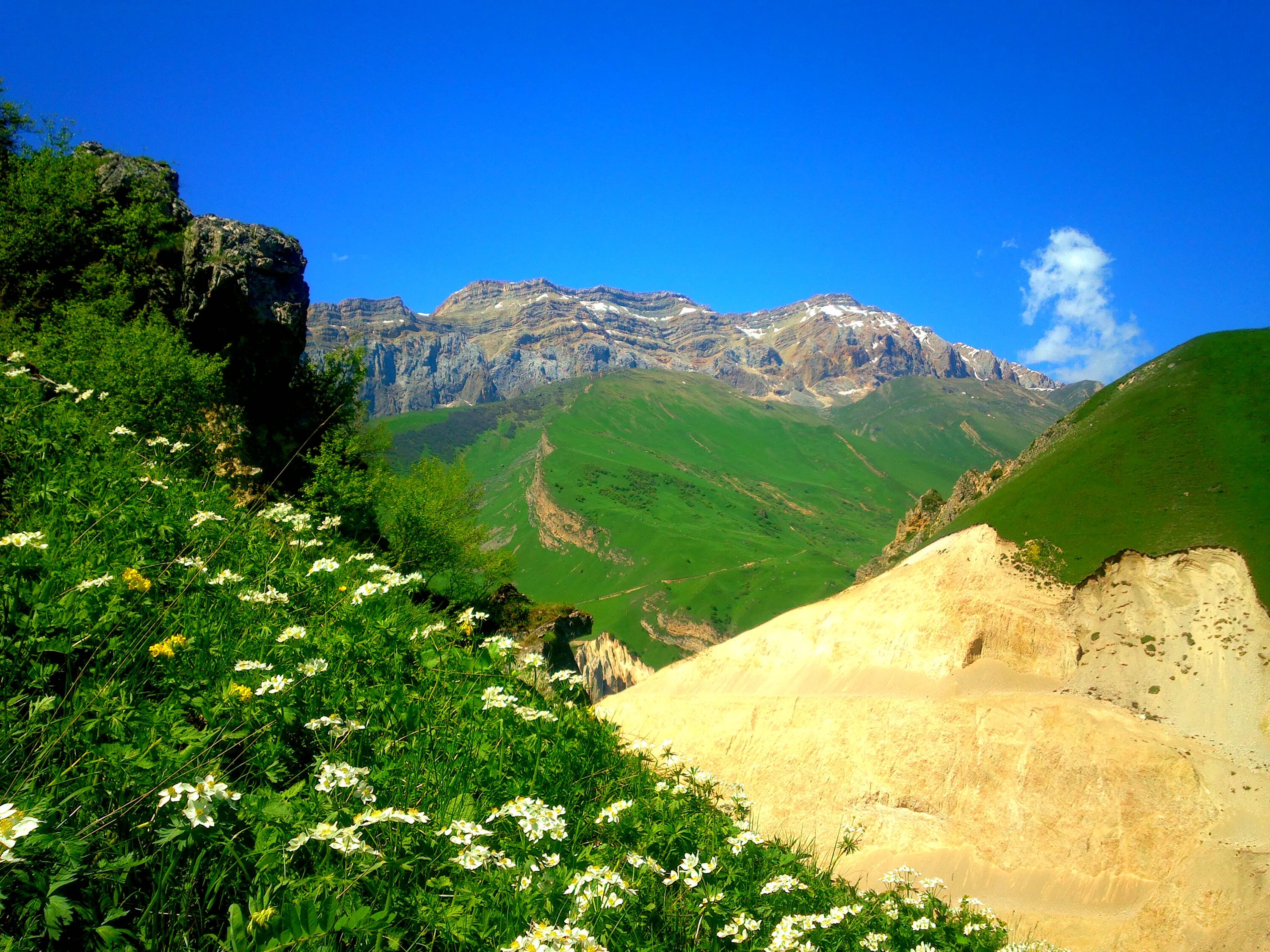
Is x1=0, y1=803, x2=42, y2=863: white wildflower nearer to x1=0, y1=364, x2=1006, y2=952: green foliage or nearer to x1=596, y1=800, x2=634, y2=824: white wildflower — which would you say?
x1=0, y1=364, x2=1006, y2=952: green foliage

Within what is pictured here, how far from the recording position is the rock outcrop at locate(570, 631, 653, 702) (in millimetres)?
58469

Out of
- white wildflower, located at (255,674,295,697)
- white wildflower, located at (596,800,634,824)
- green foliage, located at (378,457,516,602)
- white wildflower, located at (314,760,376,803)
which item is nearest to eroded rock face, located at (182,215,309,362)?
green foliage, located at (378,457,516,602)

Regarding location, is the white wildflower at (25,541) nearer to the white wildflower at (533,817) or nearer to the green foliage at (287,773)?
the green foliage at (287,773)

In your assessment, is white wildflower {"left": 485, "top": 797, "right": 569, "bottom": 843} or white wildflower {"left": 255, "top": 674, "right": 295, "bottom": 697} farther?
white wildflower {"left": 255, "top": 674, "right": 295, "bottom": 697}

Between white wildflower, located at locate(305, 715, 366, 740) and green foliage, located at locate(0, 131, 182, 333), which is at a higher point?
green foliage, located at locate(0, 131, 182, 333)

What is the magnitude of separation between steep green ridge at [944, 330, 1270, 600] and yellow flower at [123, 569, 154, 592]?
147ft

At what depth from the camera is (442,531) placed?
119 ft

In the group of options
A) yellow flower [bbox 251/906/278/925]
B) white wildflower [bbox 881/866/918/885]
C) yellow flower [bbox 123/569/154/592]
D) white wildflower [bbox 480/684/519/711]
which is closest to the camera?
yellow flower [bbox 251/906/278/925]

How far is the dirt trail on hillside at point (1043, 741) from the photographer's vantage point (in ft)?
89.8

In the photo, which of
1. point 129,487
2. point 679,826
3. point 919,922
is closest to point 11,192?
point 129,487

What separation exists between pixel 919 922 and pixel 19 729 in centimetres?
814

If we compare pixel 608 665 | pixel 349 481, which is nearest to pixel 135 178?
pixel 349 481

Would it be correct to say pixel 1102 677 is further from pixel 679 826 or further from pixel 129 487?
pixel 129 487

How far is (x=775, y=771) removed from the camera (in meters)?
36.3
